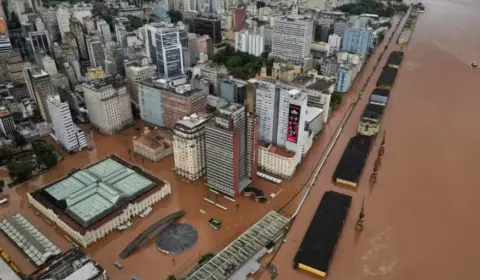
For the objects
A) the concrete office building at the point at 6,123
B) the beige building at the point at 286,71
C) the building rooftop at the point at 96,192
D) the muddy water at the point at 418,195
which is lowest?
the muddy water at the point at 418,195

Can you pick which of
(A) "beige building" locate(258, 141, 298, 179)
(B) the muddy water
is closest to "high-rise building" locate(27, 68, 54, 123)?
(A) "beige building" locate(258, 141, 298, 179)

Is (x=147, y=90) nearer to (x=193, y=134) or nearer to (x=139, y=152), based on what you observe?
(x=139, y=152)

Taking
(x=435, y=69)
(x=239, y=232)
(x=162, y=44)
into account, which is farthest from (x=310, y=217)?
(x=435, y=69)

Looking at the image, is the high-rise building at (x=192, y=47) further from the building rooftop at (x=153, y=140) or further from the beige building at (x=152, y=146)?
the beige building at (x=152, y=146)

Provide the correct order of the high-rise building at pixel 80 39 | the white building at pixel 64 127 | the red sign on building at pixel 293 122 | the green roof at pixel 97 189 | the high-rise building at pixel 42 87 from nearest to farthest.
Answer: the green roof at pixel 97 189
the red sign on building at pixel 293 122
the white building at pixel 64 127
the high-rise building at pixel 42 87
the high-rise building at pixel 80 39

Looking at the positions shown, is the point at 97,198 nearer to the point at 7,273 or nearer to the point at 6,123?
the point at 7,273

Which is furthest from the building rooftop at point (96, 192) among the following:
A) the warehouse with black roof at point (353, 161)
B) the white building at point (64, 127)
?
the warehouse with black roof at point (353, 161)

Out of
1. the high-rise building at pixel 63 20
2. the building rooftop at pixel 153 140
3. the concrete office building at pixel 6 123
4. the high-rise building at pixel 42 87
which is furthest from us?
the high-rise building at pixel 63 20
